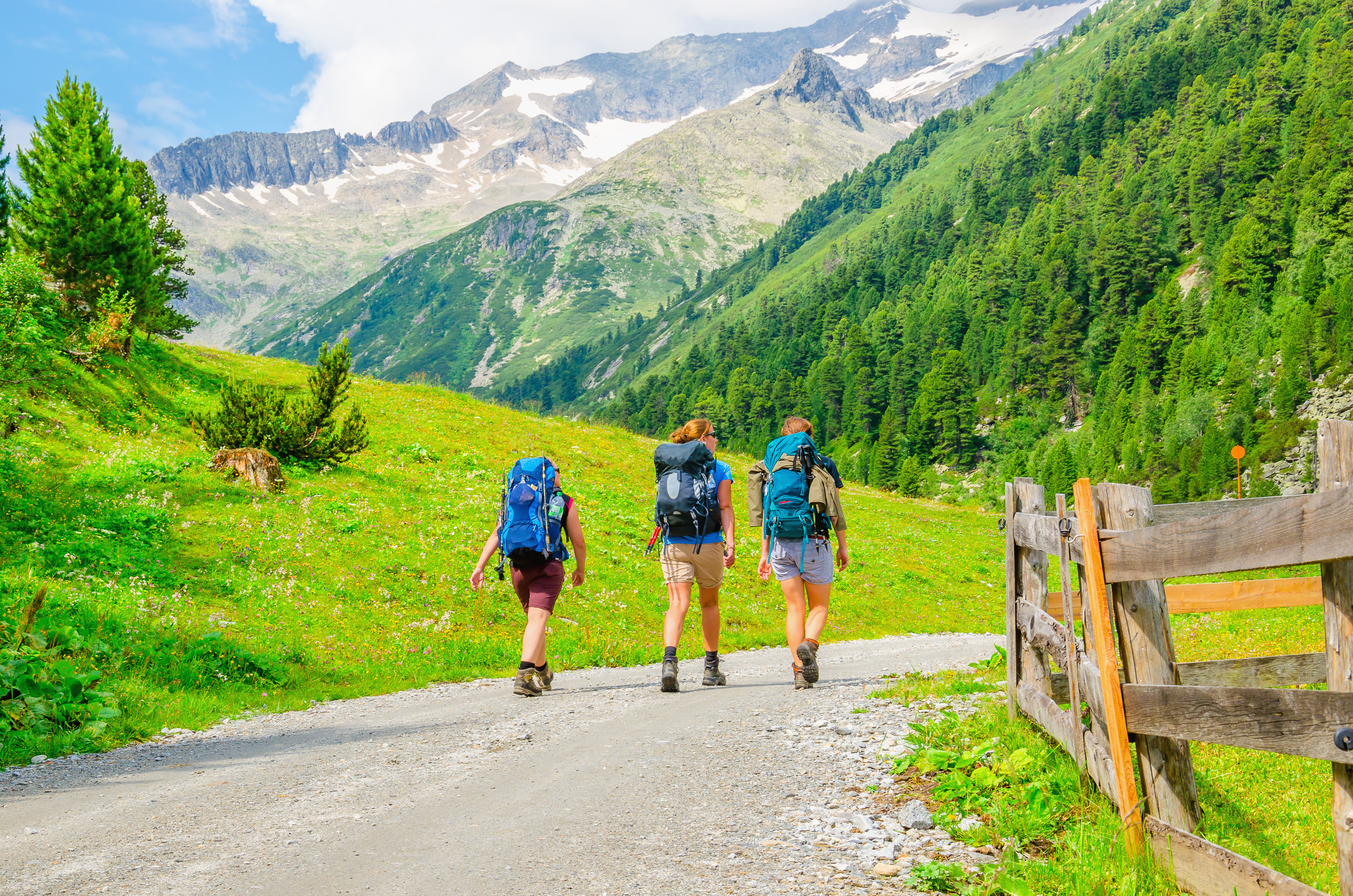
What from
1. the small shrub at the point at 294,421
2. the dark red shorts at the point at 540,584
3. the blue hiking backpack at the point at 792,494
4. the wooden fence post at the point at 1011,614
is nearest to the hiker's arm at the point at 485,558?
the dark red shorts at the point at 540,584

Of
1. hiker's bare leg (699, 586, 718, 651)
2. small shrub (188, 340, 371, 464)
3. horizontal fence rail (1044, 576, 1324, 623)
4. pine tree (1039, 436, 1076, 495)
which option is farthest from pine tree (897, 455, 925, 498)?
horizontal fence rail (1044, 576, 1324, 623)

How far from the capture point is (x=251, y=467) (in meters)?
20.7

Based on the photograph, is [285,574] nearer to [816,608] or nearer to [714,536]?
[714,536]

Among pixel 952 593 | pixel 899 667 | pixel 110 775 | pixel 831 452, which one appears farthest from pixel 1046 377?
pixel 110 775

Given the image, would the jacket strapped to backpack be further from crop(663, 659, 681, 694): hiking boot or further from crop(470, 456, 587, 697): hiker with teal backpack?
crop(470, 456, 587, 697): hiker with teal backpack

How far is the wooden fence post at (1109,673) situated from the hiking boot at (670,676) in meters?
6.94

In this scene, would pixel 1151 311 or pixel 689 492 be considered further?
pixel 1151 311

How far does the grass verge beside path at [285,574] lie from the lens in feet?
40.1

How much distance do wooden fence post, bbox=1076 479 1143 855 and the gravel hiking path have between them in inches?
53.7

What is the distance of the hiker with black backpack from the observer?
11.8 metres

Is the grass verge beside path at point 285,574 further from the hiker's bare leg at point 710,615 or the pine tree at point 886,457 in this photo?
the pine tree at point 886,457

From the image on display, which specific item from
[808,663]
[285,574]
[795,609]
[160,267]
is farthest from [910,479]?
[808,663]

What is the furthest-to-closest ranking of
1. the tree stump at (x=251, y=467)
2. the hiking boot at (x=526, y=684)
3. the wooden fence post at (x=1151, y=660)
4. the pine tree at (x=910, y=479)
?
the pine tree at (x=910, y=479), the tree stump at (x=251, y=467), the hiking boot at (x=526, y=684), the wooden fence post at (x=1151, y=660)

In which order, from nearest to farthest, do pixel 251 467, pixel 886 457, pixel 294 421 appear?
pixel 251 467 < pixel 294 421 < pixel 886 457
